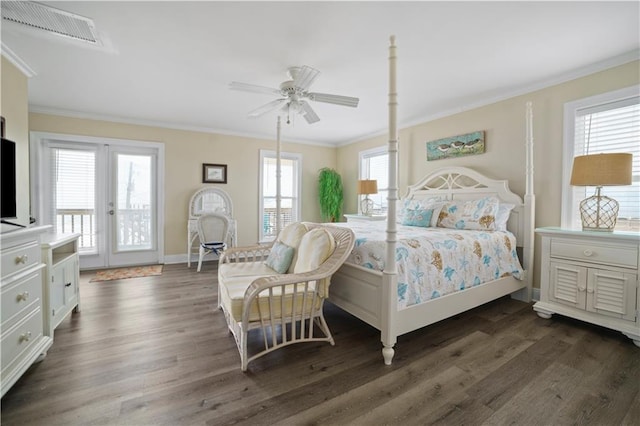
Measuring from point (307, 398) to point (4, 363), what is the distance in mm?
1603

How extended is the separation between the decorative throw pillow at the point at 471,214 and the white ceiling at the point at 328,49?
1350 mm

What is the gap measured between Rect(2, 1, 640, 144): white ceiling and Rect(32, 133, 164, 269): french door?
0.86 metres

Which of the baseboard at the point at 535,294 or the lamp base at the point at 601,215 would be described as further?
the baseboard at the point at 535,294

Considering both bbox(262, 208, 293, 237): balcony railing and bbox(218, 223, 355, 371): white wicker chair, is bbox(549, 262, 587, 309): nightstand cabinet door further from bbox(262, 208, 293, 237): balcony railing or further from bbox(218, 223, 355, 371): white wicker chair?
bbox(262, 208, 293, 237): balcony railing

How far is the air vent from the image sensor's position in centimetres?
194

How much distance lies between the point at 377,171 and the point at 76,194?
507 cm

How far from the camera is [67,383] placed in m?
1.69

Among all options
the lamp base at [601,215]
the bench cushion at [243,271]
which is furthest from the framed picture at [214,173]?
the lamp base at [601,215]

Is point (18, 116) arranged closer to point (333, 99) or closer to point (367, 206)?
point (333, 99)

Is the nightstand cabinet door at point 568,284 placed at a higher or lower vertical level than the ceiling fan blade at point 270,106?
lower

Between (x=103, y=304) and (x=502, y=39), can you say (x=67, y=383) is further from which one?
(x=502, y=39)

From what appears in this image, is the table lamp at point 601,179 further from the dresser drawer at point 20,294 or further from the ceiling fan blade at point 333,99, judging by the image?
the dresser drawer at point 20,294

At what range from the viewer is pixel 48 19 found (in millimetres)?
2062

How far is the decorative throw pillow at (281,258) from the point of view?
247cm
